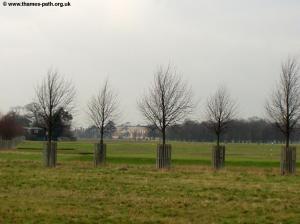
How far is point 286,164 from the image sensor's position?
2544 cm

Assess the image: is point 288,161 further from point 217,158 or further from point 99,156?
point 99,156

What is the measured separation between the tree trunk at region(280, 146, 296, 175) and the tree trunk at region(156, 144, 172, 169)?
5.51 m

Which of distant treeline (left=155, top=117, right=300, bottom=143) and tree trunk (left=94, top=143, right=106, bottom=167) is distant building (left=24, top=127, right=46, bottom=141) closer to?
distant treeline (left=155, top=117, right=300, bottom=143)

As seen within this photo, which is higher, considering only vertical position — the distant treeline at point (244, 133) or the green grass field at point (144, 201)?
the distant treeline at point (244, 133)

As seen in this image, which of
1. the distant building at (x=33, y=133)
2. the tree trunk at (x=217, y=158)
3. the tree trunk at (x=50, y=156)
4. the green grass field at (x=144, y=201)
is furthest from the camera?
the distant building at (x=33, y=133)

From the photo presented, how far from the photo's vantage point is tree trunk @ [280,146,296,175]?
25359 millimetres

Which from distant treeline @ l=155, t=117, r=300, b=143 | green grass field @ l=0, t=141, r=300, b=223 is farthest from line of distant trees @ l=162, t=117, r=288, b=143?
green grass field @ l=0, t=141, r=300, b=223

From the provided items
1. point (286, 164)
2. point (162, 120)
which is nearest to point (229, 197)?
A: point (286, 164)

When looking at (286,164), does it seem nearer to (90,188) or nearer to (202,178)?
(202,178)

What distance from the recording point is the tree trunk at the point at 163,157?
87.7 feet

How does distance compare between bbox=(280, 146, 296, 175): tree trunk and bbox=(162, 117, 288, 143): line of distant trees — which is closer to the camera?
bbox=(280, 146, 296, 175): tree trunk

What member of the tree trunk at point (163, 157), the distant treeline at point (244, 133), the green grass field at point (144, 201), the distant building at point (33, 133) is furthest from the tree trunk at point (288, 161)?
the distant treeline at point (244, 133)

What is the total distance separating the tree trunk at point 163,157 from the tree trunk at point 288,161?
5.51 meters

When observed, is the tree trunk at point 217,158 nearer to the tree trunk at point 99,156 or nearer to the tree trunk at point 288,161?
the tree trunk at point 288,161
